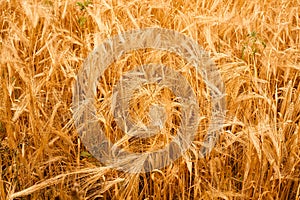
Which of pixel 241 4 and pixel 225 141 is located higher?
pixel 241 4

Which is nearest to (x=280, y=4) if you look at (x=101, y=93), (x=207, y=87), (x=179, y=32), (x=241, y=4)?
(x=241, y=4)

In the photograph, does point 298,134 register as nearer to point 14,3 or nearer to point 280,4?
point 280,4

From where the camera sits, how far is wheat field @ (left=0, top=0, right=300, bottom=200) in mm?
1244

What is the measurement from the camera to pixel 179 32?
5.63ft

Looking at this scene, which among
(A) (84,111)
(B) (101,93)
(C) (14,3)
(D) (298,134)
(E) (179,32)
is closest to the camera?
(D) (298,134)

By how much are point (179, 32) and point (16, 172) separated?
764mm

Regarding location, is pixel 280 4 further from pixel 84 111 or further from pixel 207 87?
pixel 84 111

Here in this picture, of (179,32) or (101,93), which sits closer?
(101,93)

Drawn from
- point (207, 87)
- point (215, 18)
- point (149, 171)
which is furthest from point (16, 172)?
point (215, 18)

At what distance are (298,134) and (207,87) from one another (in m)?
0.29

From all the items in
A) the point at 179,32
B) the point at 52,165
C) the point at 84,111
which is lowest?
the point at 52,165

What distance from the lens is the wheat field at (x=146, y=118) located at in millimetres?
1244

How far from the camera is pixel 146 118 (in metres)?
1.36

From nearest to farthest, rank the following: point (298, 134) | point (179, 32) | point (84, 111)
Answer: point (298, 134)
point (84, 111)
point (179, 32)
